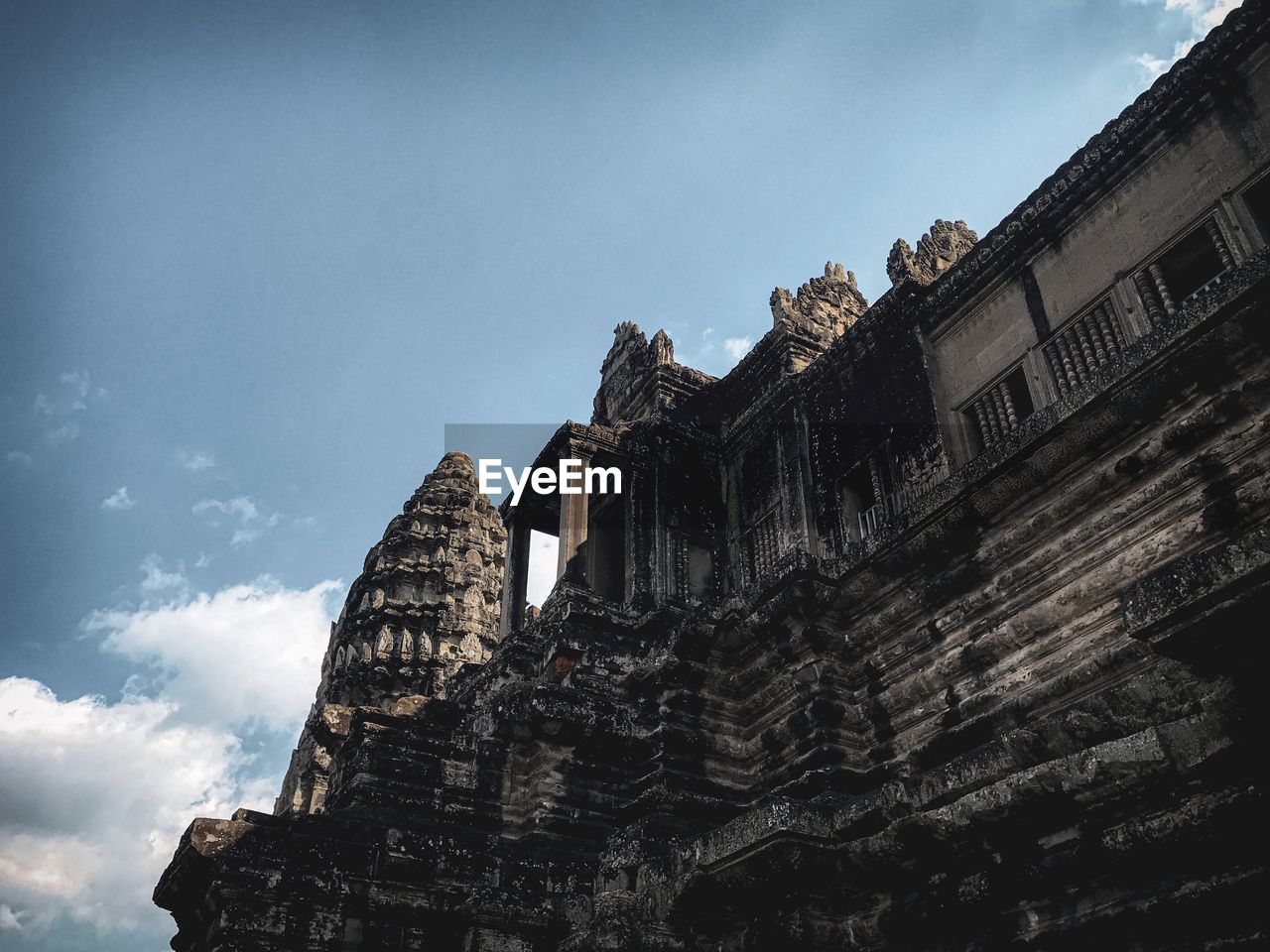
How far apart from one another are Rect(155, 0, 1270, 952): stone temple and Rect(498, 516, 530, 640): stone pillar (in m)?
1.37

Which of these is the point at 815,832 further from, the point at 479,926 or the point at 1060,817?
the point at 479,926

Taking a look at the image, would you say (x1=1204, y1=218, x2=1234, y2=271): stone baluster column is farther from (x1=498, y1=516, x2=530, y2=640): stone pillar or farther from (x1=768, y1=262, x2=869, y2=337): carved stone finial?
(x1=498, y1=516, x2=530, y2=640): stone pillar

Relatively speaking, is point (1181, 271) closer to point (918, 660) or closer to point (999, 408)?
point (999, 408)

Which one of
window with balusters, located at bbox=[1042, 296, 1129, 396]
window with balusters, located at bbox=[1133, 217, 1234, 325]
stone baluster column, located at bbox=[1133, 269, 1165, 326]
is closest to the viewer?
window with balusters, located at bbox=[1133, 217, 1234, 325]

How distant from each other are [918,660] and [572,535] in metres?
7.37

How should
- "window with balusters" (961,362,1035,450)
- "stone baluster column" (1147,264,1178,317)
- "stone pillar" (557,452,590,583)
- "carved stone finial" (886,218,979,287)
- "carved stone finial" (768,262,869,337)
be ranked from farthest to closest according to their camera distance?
"carved stone finial" (768,262,869,337) < "stone pillar" (557,452,590,583) < "carved stone finial" (886,218,979,287) < "window with balusters" (961,362,1035,450) < "stone baluster column" (1147,264,1178,317)

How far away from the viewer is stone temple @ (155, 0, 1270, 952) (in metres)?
5.14

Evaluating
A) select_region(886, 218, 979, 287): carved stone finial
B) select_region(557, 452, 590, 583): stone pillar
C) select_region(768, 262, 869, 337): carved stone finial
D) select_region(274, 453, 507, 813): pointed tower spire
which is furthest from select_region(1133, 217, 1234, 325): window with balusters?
select_region(274, 453, 507, 813): pointed tower spire

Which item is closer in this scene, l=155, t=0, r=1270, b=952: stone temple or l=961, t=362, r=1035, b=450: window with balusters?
l=155, t=0, r=1270, b=952: stone temple

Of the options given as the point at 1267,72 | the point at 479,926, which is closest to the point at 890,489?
the point at 1267,72

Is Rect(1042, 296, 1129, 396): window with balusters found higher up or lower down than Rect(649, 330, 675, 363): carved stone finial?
lower down

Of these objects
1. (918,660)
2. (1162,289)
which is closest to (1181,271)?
(1162,289)

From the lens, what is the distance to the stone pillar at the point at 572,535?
1456 cm

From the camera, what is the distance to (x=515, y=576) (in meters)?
17.1
